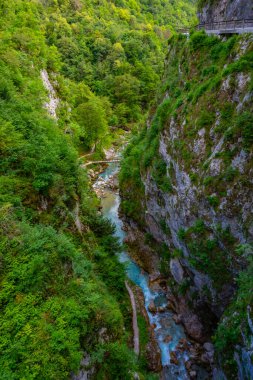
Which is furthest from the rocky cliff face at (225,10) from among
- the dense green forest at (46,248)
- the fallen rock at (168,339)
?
the fallen rock at (168,339)

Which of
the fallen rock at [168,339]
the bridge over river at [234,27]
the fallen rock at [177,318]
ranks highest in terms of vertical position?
the bridge over river at [234,27]

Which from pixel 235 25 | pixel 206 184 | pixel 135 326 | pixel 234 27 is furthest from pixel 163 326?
pixel 235 25

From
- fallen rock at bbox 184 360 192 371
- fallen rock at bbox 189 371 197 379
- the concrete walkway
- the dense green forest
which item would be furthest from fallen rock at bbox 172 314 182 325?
the dense green forest

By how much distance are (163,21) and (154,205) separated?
10561cm

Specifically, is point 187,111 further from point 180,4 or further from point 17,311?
point 180,4

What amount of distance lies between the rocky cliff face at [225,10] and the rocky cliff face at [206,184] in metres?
2.32

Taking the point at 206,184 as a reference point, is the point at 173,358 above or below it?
below

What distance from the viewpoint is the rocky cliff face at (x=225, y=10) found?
1721 centimetres

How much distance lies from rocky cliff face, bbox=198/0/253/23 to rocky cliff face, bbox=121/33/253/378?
91.4 inches

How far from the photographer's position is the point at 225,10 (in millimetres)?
19828

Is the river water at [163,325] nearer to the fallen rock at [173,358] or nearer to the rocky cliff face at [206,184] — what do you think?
the fallen rock at [173,358]

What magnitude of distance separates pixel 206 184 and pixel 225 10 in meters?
14.5

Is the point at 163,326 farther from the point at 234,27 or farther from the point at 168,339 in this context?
the point at 234,27

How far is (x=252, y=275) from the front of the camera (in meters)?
11.3
